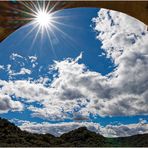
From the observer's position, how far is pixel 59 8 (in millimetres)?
3160

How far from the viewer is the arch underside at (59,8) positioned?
9.85ft

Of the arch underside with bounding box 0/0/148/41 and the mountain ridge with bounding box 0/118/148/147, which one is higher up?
the mountain ridge with bounding box 0/118/148/147

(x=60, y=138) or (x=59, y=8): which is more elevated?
(x=60, y=138)

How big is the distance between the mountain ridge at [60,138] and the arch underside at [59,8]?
16034mm

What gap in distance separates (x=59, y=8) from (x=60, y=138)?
20730 millimetres

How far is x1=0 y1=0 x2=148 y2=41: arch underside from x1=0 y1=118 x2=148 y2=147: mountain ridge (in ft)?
52.6

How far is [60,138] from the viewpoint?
22938 millimetres

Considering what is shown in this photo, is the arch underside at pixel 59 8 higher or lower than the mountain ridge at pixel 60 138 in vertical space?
lower

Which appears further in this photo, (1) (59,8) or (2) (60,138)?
(2) (60,138)

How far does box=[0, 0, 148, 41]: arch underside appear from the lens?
300 cm

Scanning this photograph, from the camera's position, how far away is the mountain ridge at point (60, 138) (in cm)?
1908

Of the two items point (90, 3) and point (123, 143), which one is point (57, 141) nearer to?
point (123, 143)

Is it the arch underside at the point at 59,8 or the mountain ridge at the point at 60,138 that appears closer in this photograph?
the arch underside at the point at 59,8

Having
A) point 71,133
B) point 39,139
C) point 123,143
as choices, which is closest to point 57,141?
point 39,139
